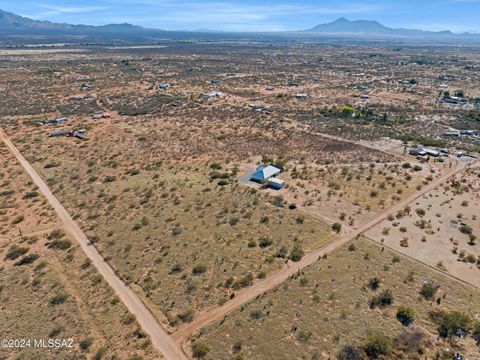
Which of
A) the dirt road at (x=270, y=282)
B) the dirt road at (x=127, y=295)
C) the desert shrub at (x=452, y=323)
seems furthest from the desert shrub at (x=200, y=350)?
the desert shrub at (x=452, y=323)

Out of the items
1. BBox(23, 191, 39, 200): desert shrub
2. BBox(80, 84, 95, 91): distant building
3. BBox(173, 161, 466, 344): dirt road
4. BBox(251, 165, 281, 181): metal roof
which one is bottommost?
BBox(173, 161, 466, 344): dirt road

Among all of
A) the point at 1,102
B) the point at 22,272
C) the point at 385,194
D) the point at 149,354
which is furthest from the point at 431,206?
the point at 1,102

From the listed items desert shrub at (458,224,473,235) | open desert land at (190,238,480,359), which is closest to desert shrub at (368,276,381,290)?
open desert land at (190,238,480,359)

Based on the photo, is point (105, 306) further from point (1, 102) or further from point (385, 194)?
point (1, 102)

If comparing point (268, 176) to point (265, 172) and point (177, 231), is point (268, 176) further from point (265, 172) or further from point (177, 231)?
point (177, 231)

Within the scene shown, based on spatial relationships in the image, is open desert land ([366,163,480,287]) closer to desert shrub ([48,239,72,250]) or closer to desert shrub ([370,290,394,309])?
desert shrub ([370,290,394,309])

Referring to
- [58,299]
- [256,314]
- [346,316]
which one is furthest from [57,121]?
[346,316]
